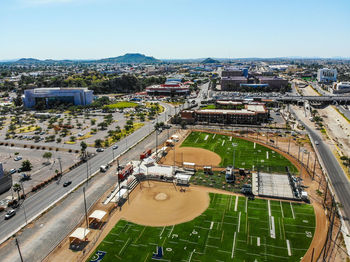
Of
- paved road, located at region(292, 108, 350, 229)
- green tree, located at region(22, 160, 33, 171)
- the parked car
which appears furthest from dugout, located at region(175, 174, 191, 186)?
green tree, located at region(22, 160, 33, 171)

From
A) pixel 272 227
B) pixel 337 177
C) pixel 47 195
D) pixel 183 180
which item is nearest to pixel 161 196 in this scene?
pixel 183 180

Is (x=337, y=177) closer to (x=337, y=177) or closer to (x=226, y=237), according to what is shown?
(x=337, y=177)

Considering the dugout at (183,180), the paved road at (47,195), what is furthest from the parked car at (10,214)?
the dugout at (183,180)

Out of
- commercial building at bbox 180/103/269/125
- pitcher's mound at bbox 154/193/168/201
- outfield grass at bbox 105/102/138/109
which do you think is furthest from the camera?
outfield grass at bbox 105/102/138/109

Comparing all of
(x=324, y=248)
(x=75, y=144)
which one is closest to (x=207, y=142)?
(x=75, y=144)

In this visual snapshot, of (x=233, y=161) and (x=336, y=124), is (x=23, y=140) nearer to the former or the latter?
(x=233, y=161)

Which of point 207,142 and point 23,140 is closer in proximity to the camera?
point 207,142

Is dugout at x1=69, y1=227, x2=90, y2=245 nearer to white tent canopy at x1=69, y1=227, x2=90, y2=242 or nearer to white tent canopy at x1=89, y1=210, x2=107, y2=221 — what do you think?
white tent canopy at x1=69, y1=227, x2=90, y2=242
